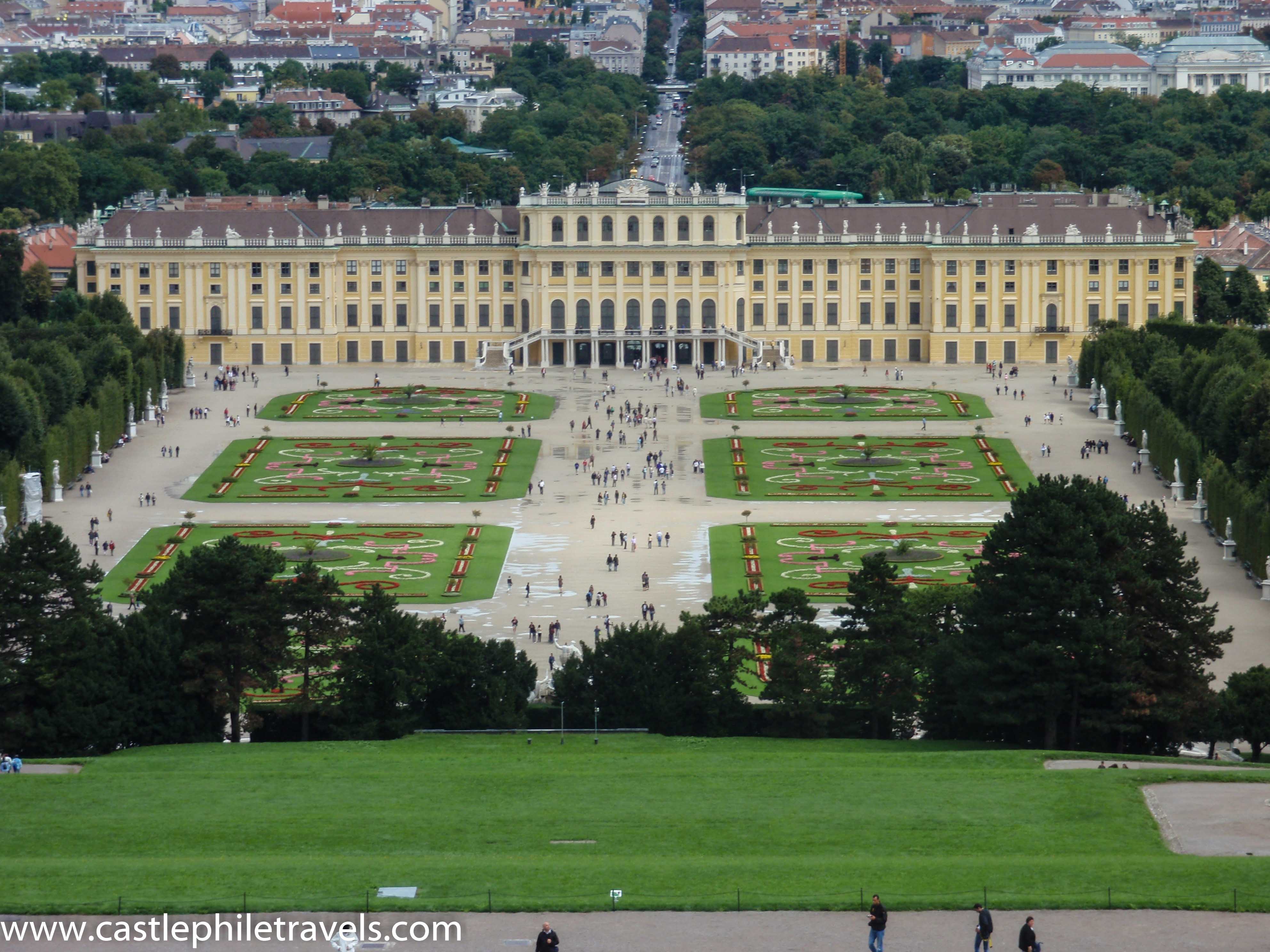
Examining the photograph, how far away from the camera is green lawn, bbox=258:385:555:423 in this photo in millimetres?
128375

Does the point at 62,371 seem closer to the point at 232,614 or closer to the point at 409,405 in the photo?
the point at 409,405

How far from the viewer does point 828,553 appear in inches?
3708

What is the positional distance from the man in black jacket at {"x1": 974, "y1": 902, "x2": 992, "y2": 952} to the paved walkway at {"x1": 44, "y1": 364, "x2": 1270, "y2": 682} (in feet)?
103

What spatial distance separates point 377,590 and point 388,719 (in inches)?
210

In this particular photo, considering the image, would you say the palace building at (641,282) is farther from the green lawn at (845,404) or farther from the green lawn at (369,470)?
the green lawn at (369,470)

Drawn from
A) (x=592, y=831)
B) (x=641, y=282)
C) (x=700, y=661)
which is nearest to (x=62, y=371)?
(x=641, y=282)

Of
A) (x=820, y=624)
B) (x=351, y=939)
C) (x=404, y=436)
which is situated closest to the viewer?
(x=351, y=939)

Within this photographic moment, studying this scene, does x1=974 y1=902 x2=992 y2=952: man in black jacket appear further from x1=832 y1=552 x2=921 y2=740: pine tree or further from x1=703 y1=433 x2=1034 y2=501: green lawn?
x1=703 y1=433 x2=1034 y2=501: green lawn

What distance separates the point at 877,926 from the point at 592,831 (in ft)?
36.3

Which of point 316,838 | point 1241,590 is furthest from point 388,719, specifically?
point 1241,590

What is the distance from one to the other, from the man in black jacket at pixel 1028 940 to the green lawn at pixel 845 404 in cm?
8269

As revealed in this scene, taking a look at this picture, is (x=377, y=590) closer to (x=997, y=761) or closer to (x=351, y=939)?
(x=997, y=761)

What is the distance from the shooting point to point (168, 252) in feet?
488

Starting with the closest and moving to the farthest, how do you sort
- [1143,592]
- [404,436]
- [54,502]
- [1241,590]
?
[1143,592] < [1241,590] < [54,502] < [404,436]
